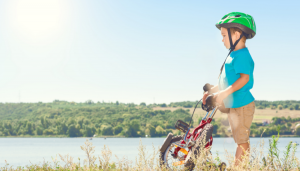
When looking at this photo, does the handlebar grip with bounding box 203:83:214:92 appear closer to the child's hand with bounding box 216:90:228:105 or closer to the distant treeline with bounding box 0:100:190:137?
the child's hand with bounding box 216:90:228:105

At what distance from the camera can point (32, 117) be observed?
483 ft

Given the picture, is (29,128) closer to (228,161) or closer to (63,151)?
(63,151)

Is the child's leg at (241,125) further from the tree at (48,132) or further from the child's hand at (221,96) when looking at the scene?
the tree at (48,132)

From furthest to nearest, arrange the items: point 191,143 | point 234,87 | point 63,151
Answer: point 63,151 < point 191,143 < point 234,87

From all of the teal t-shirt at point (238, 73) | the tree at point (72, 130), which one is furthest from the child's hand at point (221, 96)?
the tree at point (72, 130)

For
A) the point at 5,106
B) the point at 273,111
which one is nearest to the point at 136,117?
the point at 273,111

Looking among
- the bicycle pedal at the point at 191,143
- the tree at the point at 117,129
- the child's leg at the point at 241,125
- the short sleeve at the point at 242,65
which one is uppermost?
the short sleeve at the point at 242,65

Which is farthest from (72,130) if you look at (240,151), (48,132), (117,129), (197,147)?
(240,151)

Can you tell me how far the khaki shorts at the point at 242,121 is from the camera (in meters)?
3.75

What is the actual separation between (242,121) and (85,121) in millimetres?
128842

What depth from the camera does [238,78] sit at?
12.3ft

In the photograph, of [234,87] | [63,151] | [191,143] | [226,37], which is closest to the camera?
[234,87]

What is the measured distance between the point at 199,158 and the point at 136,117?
119577 mm

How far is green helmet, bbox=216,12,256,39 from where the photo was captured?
379cm
